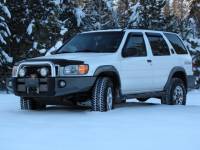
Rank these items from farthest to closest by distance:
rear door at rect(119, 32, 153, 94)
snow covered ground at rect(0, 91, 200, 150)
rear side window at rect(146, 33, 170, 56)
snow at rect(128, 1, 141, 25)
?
1. snow at rect(128, 1, 141, 25)
2. rear side window at rect(146, 33, 170, 56)
3. rear door at rect(119, 32, 153, 94)
4. snow covered ground at rect(0, 91, 200, 150)

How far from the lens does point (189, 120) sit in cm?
890

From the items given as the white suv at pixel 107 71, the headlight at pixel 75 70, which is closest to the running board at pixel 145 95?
the white suv at pixel 107 71

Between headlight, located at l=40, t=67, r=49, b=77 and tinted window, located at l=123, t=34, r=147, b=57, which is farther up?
Answer: tinted window, located at l=123, t=34, r=147, b=57

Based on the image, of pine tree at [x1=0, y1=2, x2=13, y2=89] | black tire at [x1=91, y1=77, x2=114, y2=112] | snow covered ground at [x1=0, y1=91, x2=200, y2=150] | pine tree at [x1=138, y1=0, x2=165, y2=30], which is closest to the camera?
snow covered ground at [x1=0, y1=91, x2=200, y2=150]

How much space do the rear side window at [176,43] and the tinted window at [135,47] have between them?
51.8 inches

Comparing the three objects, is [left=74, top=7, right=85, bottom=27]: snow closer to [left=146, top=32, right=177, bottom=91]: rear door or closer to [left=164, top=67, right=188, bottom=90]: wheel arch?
[left=164, top=67, right=188, bottom=90]: wheel arch

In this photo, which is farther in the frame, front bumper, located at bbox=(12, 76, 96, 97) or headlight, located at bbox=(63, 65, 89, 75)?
headlight, located at bbox=(63, 65, 89, 75)

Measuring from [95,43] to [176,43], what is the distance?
2575mm

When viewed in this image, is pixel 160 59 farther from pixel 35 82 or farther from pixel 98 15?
pixel 98 15

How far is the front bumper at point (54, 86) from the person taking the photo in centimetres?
955

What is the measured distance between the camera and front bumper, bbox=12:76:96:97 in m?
9.55

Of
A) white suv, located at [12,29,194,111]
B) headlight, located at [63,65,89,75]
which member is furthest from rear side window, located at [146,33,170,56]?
headlight, located at [63,65,89,75]

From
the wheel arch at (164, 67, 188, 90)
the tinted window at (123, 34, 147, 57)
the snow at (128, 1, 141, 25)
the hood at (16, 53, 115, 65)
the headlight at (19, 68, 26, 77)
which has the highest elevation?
the snow at (128, 1, 141, 25)

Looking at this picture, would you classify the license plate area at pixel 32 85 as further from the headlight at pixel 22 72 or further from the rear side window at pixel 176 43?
the rear side window at pixel 176 43
